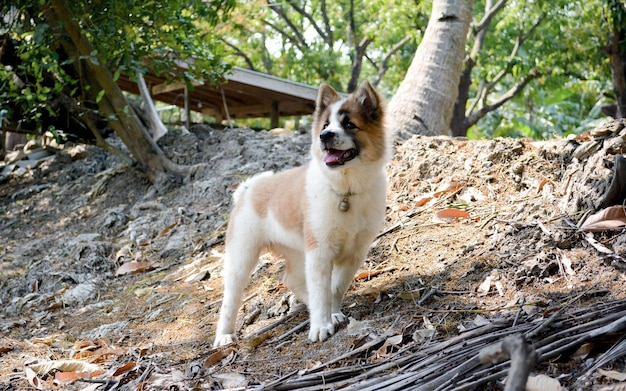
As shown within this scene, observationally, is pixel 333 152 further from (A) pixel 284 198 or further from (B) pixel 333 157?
(A) pixel 284 198

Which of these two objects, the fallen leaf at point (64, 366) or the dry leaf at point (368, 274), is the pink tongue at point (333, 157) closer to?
the dry leaf at point (368, 274)

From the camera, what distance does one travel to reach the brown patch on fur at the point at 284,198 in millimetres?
4883

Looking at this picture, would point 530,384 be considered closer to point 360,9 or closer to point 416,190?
point 416,190

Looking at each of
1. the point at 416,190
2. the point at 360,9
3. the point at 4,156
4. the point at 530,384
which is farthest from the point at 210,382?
the point at 360,9

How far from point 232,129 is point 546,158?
579 centimetres

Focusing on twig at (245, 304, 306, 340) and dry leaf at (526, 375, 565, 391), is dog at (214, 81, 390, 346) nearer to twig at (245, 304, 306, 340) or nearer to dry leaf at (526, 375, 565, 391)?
twig at (245, 304, 306, 340)

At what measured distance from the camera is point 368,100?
4.79m

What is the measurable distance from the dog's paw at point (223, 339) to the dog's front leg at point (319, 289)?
716 mm

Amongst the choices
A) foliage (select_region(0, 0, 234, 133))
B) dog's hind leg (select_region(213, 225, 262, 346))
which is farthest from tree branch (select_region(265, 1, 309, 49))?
dog's hind leg (select_region(213, 225, 262, 346))

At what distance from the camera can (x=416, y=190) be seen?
6.68m

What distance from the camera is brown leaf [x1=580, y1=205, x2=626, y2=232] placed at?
4.28 m

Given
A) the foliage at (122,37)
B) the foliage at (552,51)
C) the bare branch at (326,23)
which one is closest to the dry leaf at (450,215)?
the foliage at (122,37)

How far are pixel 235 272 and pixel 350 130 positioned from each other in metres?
1.38

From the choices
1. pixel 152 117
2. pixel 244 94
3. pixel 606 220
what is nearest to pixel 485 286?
pixel 606 220
